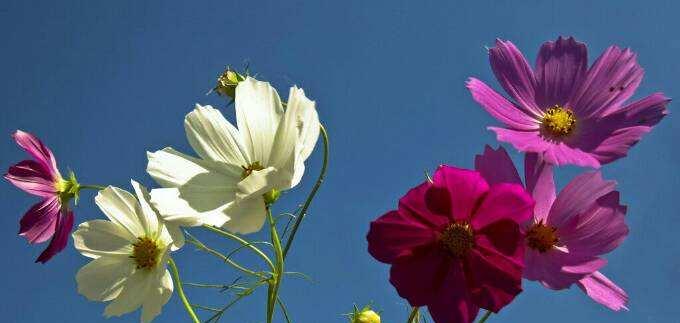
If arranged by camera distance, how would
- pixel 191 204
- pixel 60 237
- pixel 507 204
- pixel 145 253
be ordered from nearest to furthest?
1. pixel 507 204
2. pixel 191 204
3. pixel 145 253
4. pixel 60 237

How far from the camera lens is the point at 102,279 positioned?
0.91 meters

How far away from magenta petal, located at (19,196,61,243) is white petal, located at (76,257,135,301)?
144mm

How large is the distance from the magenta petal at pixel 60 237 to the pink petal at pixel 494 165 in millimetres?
573

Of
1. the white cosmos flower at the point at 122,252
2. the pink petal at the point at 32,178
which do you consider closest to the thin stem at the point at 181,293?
the white cosmos flower at the point at 122,252

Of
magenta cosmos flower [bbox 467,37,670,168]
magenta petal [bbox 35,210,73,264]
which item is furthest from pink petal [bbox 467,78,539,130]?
magenta petal [bbox 35,210,73,264]

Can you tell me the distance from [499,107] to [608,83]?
11cm

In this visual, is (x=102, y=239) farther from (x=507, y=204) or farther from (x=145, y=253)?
(x=507, y=204)

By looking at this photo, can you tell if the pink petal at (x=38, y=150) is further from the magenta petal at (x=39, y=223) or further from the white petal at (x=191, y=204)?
the white petal at (x=191, y=204)

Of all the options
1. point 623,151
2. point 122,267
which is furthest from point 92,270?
point 623,151

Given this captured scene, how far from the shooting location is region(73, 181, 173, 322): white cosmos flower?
2.89 ft

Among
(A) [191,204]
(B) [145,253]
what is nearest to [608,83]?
(A) [191,204]

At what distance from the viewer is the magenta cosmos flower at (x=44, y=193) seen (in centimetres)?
102

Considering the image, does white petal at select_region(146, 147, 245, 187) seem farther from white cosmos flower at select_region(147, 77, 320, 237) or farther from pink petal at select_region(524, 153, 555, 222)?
pink petal at select_region(524, 153, 555, 222)

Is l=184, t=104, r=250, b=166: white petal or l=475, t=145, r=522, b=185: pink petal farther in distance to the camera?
l=184, t=104, r=250, b=166: white petal
